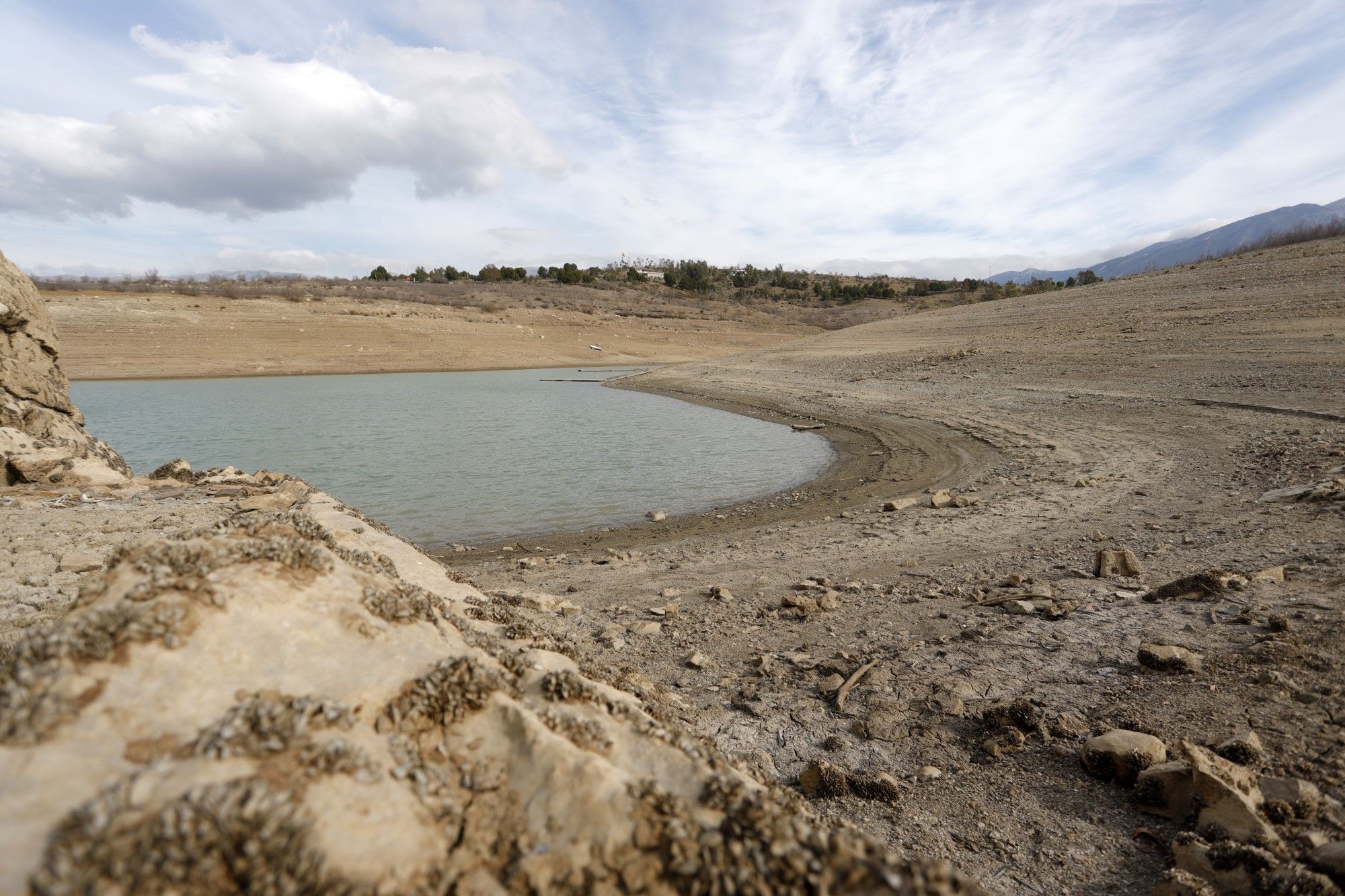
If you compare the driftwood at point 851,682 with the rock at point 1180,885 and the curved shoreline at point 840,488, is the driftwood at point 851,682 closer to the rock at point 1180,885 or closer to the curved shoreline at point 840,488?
the rock at point 1180,885

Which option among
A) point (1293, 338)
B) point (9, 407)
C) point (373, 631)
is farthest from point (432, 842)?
point (1293, 338)

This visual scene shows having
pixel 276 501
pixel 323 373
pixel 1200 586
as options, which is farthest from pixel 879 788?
pixel 323 373

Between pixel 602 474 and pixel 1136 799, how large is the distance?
10764mm

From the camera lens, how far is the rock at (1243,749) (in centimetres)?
286

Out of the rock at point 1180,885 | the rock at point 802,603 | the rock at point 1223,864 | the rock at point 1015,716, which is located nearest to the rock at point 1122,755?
the rock at point 1015,716

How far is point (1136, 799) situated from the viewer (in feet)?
9.26

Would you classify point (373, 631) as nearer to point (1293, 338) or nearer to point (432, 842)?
point (432, 842)

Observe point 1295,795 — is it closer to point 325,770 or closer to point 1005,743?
point 1005,743

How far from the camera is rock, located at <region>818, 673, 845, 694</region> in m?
4.13

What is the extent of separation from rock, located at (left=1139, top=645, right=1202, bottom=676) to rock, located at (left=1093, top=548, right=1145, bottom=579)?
161cm

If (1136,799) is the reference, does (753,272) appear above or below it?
above

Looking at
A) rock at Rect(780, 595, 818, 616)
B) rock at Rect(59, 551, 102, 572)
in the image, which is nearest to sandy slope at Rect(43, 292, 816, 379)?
rock at Rect(59, 551, 102, 572)

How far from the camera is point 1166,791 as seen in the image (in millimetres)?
2748

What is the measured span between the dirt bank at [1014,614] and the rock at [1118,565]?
132mm
